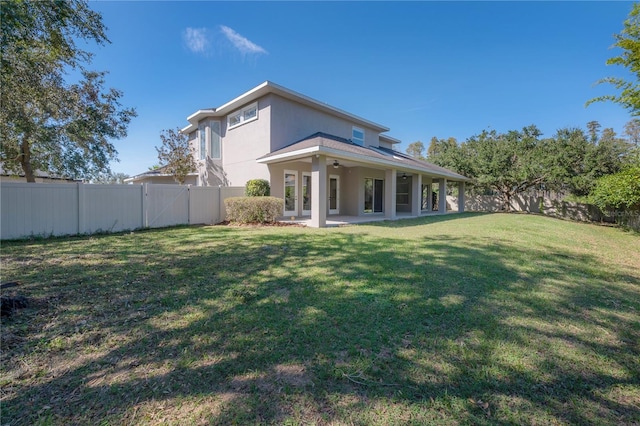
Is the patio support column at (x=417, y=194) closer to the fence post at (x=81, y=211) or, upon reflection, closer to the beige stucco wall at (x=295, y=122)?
the beige stucco wall at (x=295, y=122)

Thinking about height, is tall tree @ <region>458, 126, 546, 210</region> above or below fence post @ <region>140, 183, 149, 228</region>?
above

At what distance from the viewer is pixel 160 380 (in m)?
2.12

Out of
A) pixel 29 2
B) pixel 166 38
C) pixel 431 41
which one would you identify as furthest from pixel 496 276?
pixel 166 38

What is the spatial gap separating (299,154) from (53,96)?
10101mm

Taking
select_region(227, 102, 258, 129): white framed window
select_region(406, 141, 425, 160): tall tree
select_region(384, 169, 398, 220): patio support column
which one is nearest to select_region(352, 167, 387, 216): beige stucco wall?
select_region(384, 169, 398, 220): patio support column

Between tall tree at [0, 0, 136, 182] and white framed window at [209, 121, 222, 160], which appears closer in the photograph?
tall tree at [0, 0, 136, 182]

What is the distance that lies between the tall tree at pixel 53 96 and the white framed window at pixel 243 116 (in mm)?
4925

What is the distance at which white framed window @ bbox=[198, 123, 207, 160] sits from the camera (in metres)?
17.0

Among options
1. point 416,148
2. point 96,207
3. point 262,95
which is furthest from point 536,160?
point 416,148

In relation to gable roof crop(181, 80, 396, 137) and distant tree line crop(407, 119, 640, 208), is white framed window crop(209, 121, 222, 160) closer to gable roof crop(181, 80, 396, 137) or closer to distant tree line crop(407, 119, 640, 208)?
gable roof crop(181, 80, 396, 137)

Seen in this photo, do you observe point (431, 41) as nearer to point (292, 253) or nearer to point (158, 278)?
point (292, 253)

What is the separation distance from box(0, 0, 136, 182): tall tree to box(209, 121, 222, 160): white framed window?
4116 mm

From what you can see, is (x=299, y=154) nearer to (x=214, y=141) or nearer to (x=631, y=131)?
(x=214, y=141)

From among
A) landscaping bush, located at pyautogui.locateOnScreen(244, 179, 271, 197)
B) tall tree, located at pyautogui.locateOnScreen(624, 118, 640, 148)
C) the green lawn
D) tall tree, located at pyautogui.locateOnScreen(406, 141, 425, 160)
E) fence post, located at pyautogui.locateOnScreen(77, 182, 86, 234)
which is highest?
tall tree, located at pyautogui.locateOnScreen(406, 141, 425, 160)
